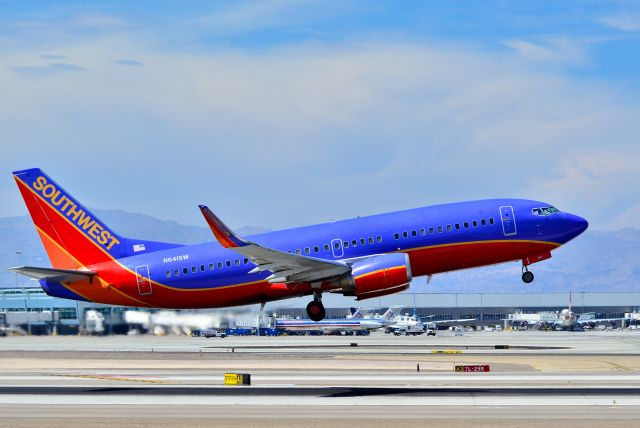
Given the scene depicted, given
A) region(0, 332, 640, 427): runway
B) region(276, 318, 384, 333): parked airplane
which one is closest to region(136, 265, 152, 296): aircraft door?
region(0, 332, 640, 427): runway

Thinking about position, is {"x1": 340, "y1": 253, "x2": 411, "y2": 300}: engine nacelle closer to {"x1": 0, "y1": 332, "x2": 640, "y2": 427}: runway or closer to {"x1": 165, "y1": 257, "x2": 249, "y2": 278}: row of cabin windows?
{"x1": 0, "y1": 332, "x2": 640, "y2": 427}: runway

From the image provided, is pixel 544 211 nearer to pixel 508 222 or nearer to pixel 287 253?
pixel 508 222

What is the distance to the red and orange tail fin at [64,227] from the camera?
2584 inches

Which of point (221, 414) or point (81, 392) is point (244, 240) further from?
point (221, 414)

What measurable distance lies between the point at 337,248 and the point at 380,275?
377 cm

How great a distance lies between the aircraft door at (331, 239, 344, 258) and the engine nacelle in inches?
52.2

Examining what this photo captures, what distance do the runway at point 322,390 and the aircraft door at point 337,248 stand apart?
19.2 feet

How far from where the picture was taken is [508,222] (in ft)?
202

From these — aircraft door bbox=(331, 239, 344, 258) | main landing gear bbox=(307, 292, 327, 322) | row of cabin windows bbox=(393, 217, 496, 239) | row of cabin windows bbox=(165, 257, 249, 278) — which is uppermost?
row of cabin windows bbox=(393, 217, 496, 239)

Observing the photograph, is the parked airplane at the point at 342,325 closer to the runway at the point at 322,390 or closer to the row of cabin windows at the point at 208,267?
the row of cabin windows at the point at 208,267

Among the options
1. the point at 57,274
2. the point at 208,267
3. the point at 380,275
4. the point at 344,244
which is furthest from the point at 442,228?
the point at 57,274

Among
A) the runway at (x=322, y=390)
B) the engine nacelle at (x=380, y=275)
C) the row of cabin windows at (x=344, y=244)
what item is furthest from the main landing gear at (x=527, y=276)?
the row of cabin windows at (x=344, y=244)

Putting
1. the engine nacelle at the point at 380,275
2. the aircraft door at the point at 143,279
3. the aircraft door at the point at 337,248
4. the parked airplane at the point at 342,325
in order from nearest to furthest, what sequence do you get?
the engine nacelle at the point at 380,275 < the aircraft door at the point at 337,248 < the aircraft door at the point at 143,279 < the parked airplane at the point at 342,325

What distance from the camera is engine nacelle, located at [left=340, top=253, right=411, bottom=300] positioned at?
5994 centimetres
